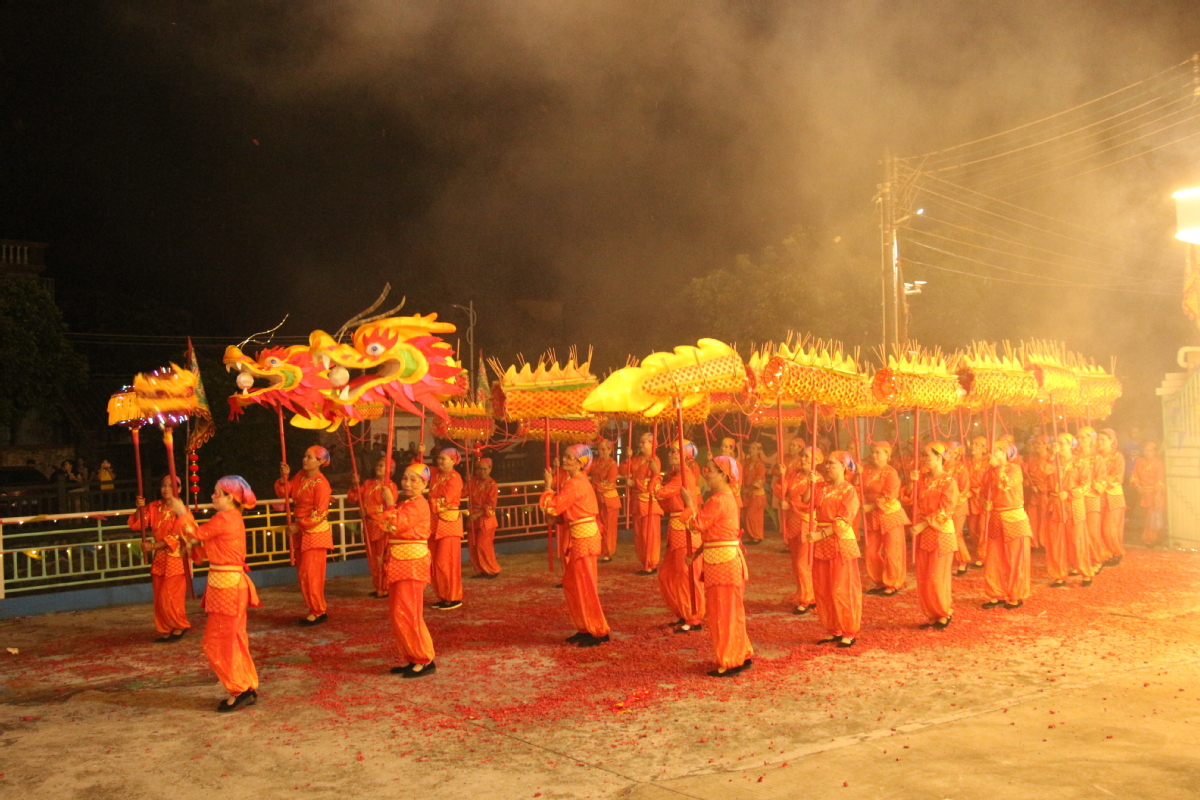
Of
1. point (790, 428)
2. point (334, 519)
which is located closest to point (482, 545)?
point (334, 519)

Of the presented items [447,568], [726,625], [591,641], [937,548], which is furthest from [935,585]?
[447,568]

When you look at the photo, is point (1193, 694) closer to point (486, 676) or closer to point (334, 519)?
point (486, 676)

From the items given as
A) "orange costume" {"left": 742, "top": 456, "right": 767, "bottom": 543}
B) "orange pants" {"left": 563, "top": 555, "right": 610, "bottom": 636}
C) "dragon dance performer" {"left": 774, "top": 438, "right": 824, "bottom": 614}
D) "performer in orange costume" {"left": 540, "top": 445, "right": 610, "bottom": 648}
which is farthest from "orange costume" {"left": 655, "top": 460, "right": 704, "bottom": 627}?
"orange costume" {"left": 742, "top": 456, "right": 767, "bottom": 543}

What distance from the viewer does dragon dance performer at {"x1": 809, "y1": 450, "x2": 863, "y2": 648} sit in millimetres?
7199

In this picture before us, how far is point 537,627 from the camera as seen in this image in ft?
26.9

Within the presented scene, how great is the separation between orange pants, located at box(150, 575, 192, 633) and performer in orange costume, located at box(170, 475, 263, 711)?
217 cm

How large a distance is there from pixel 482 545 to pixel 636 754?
21.8 ft

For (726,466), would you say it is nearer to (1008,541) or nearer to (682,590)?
(682,590)

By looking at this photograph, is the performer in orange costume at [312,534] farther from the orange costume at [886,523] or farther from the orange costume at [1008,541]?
the orange costume at [1008,541]

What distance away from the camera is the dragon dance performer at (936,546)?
7.72 m

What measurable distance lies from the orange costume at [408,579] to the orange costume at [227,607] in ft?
3.17

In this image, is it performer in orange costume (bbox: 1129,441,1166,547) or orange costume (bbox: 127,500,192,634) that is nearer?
orange costume (bbox: 127,500,192,634)

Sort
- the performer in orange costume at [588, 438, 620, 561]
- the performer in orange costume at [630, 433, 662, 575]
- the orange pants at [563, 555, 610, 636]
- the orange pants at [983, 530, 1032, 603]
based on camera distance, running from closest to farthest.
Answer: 1. the orange pants at [563, 555, 610, 636]
2. the orange pants at [983, 530, 1032, 603]
3. the performer in orange costume at [630, 433, 662, 575]
4. the performer in orange costume at [588, 438, 620, 561]

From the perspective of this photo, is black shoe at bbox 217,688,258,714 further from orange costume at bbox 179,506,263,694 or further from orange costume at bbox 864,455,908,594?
orange costume at bbox 864,455,908,594
